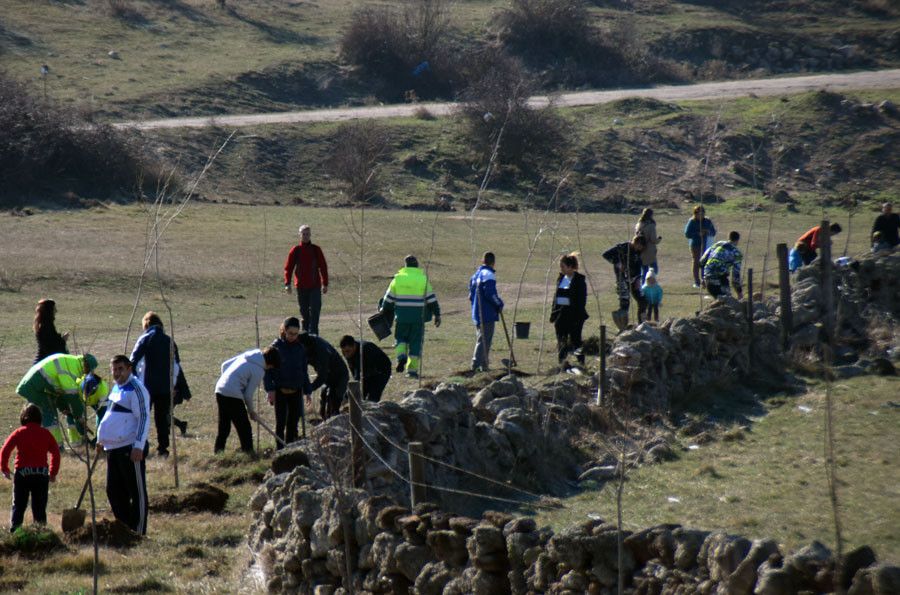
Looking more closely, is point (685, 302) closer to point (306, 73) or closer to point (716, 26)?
point (306, 73)

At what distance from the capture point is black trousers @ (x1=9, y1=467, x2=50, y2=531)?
34.4 ft

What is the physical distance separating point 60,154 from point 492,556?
3629cm

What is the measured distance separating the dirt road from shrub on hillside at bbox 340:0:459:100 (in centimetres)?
446

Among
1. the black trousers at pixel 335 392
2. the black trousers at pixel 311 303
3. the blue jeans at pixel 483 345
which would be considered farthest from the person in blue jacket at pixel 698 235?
the black trousers at pixel 335 392

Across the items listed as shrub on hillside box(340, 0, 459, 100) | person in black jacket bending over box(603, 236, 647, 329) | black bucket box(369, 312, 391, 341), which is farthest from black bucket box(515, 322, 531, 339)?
shrub on hillside box(340, 0, 459, 100)

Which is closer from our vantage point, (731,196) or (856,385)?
(856,385)

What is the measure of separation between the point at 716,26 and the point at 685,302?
170 feet

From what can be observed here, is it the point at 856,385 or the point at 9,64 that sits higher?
the point at 9,64

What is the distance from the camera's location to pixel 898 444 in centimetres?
1470

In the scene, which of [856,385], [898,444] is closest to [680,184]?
[856,385]

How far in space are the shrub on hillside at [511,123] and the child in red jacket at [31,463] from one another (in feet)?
125

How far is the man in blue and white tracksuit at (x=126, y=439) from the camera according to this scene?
405 inches

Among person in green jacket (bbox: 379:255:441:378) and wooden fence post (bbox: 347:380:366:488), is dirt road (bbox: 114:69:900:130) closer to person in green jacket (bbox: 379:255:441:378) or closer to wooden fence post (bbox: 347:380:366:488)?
person in green jacket (bbox: 379:255:441:378)

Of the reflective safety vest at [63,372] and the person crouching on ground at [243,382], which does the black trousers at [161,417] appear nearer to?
the person crouching on ground at [243,382]
